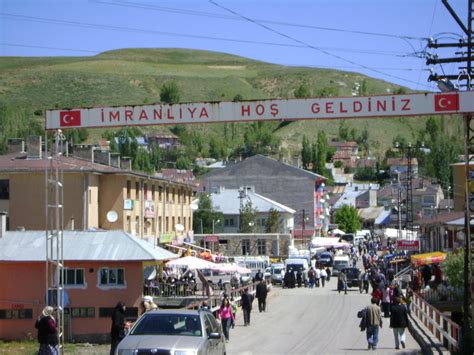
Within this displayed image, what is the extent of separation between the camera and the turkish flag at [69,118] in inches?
1053

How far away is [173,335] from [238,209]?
246 ft

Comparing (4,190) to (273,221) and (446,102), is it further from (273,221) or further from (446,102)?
(273,221)

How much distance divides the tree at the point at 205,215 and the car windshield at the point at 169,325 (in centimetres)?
6959

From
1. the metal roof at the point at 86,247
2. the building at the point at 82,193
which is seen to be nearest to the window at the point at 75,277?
the metal roof at the point at 86,247

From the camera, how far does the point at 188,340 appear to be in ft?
58.6

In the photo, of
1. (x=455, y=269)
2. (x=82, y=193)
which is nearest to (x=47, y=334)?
(x=455, y=269)

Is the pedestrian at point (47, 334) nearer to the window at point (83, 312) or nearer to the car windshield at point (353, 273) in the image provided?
the window at point (83, 312)

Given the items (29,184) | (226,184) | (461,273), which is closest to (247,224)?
(226,184)

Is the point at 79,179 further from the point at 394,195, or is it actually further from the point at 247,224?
the point at 394,195

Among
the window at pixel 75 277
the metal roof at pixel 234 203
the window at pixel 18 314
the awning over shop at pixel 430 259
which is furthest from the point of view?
the metal roof at pixel 234 203

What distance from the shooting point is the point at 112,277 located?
35156 millimetres

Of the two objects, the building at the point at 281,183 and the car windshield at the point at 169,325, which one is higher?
the building at the point at 281,183

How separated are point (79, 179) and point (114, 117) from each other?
27.3 meters

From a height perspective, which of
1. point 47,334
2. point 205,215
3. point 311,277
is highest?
point 205,215
